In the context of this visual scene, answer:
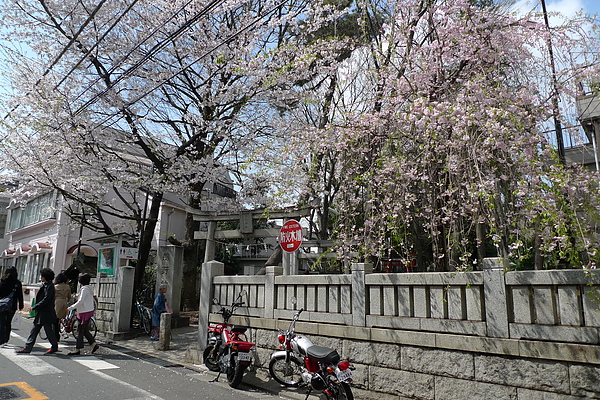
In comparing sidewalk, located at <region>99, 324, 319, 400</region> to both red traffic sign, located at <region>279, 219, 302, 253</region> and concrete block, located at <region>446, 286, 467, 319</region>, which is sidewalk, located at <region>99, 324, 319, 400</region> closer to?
red traffic sign, located at <region>279, 219, 302, 253</region>

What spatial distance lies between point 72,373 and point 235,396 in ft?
11.8

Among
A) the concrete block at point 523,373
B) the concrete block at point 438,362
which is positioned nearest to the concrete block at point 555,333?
the concrete block at point 523,373

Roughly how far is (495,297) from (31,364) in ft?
30.9

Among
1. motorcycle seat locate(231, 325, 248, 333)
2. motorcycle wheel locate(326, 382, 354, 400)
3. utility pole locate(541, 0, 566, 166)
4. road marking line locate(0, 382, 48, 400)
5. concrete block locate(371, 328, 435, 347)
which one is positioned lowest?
road marking line locate(0, 382, 48, 400)

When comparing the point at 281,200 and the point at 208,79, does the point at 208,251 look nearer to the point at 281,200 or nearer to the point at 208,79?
the point at 281,200

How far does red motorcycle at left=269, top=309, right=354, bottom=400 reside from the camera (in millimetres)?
6179

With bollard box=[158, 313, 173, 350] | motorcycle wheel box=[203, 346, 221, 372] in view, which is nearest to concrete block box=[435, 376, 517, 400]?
motorcycle wheel box=[203, 346, 221, 372]

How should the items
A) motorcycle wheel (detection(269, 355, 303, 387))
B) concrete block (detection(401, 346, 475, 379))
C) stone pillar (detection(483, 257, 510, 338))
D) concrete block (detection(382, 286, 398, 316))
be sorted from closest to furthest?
stone pillar (detection(483, 257, 510, 338)) < concrete block (detection(401, 346, 475, 379)) < concrete block (detection(382, 286, 398, 316)) < motorcycle wheel (detection(269, 355, 303, 387))

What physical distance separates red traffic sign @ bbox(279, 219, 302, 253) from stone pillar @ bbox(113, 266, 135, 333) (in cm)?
772

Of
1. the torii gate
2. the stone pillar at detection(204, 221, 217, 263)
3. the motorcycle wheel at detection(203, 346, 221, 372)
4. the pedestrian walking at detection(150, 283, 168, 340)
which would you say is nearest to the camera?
the motorcycle wheel at detection(203, 346, 221, 372)

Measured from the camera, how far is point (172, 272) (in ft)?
49.7

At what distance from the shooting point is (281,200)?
31.4 ft

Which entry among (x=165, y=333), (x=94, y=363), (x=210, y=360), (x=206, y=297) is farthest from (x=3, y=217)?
(x=210, y=360)

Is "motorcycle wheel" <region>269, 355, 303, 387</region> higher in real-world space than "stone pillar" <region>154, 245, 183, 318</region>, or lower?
lower
